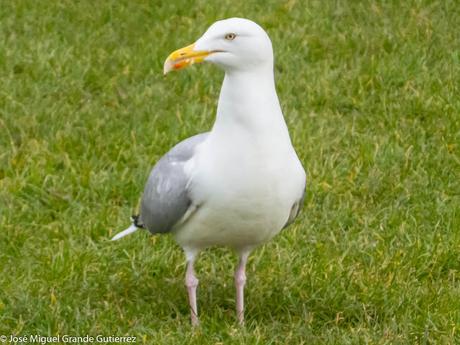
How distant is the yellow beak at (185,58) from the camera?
520 centimetres

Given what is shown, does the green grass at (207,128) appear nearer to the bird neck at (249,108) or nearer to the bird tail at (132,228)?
the bird tail at (132,228)

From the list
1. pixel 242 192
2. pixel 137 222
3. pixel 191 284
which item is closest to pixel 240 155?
pixel 242 192

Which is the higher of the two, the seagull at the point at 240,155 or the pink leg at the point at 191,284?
the seagull at the point at 240,155

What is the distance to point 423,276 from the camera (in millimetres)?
6070

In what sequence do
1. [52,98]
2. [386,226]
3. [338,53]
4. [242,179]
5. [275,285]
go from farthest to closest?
[338,53] < [52,98] < [386,226] < [275,285] < [242,179]

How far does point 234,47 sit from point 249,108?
0.27 meters

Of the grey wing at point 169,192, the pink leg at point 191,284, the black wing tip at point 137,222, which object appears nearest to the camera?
the grey wing at point 169,192

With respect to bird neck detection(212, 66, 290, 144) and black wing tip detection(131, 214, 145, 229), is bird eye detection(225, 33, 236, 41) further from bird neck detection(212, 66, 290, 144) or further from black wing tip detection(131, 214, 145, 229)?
black wing tip detection(131, 214, 145, 229)

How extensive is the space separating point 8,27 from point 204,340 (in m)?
4.54

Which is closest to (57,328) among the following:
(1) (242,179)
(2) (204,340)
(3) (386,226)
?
(2) (204,340)

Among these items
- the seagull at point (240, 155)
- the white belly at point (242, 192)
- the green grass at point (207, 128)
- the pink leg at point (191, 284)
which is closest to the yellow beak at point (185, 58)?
the seagull at point (240, 155)

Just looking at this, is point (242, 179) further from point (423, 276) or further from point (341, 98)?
point (341, 98)

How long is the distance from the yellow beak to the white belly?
38cm

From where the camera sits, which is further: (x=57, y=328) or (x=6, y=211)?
(x=6, y=211)
